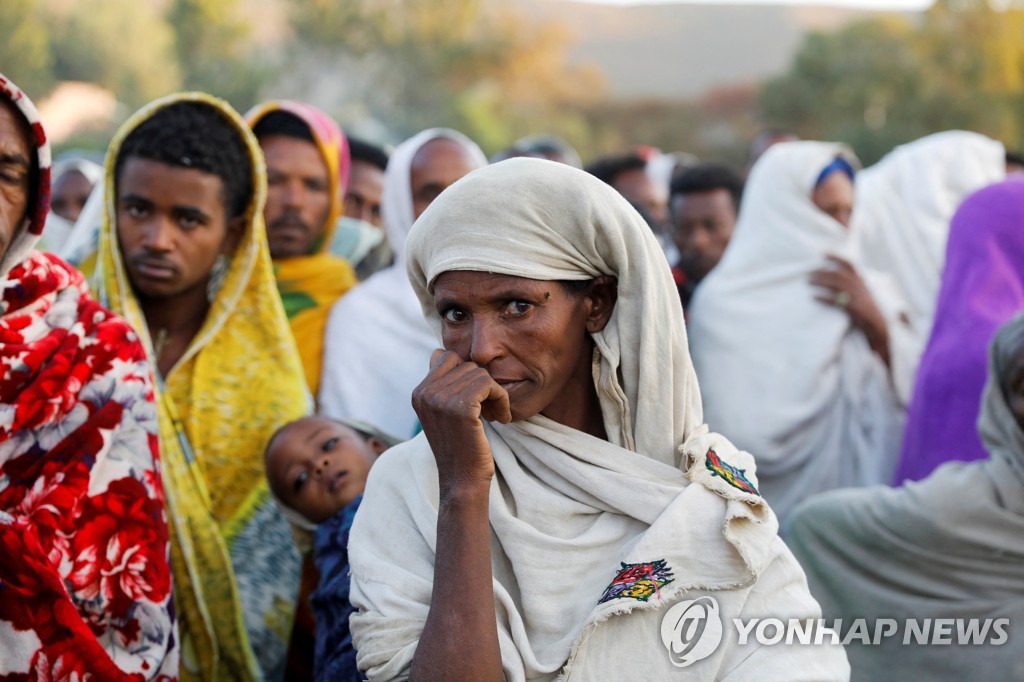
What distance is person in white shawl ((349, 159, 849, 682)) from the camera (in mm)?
2107

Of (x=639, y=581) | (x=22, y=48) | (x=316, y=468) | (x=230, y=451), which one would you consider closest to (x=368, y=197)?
(x=230, y=451)

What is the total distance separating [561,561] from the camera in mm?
2213

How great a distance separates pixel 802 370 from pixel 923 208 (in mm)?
2094

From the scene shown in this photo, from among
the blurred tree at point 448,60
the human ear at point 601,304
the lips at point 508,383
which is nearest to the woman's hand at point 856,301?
the human ear at point 601,304

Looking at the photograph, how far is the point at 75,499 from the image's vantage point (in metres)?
2.55

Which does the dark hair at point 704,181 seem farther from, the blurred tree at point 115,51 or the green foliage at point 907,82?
the blurred tree at point 115,51

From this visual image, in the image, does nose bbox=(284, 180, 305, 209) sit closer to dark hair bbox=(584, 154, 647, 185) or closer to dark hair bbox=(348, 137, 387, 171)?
dark hair bbox=(348, 137, 387, 171)

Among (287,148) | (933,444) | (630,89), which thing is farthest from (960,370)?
(630,89)

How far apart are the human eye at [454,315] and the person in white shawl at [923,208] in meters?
4.55

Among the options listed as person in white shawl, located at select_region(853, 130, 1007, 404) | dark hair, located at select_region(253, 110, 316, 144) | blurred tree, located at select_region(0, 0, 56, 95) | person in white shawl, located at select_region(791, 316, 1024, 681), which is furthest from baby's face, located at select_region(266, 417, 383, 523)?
blurred tree, located at select_region(0, 0, 56, 95)

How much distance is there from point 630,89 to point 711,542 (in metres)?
71.2

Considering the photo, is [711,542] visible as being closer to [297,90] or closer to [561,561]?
[561,561]

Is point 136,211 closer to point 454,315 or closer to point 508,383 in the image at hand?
point 454,315

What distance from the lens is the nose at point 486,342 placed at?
2186mm
